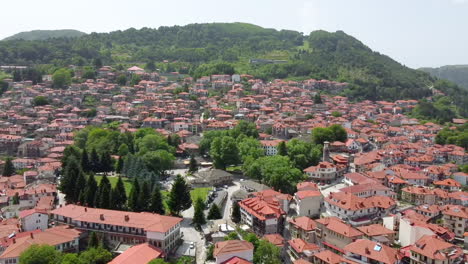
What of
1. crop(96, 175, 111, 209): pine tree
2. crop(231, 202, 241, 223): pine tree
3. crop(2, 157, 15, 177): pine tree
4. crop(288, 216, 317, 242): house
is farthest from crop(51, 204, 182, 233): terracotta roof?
crop(2, 157, 15, 177): pine tree

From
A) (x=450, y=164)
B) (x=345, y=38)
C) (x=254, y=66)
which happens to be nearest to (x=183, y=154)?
(x=450, y=164)

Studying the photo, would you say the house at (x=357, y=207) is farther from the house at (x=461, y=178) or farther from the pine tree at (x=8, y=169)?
the pine tree at (x=8, y=169)

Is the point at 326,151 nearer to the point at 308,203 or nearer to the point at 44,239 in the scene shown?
the point at 308,203

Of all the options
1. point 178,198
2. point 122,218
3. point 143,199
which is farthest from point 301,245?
point 122,218

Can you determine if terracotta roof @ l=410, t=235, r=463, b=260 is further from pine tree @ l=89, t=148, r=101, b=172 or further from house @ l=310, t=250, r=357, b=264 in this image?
pine tree @ l=89, t=148, r=101, b=172

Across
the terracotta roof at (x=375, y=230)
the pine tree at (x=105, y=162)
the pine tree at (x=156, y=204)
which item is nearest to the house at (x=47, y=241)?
the pine tree at (x=156, y=204)

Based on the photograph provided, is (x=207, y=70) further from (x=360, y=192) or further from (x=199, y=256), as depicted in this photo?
(x=199, y=256)
